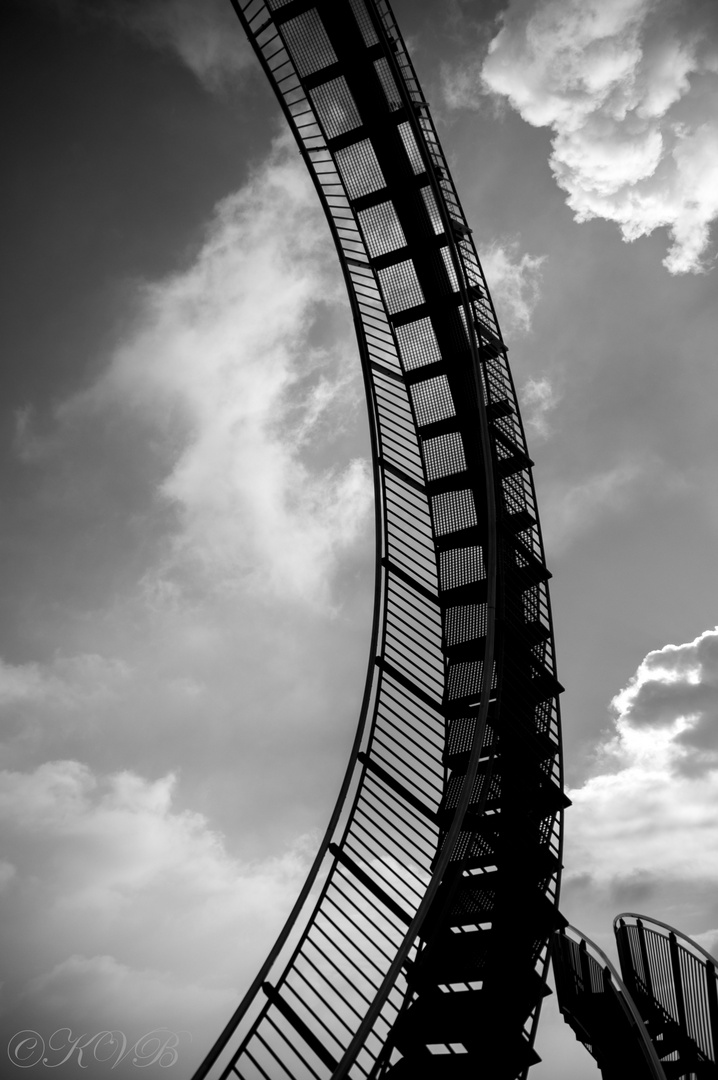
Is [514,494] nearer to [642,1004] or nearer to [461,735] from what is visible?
[461,735]

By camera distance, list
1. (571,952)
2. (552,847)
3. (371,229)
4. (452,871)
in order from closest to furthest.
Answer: (452,871), (552,847), (571,952), (371,229)

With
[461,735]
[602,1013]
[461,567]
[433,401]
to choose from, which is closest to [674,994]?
[602,1013]

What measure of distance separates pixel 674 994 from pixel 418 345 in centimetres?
969

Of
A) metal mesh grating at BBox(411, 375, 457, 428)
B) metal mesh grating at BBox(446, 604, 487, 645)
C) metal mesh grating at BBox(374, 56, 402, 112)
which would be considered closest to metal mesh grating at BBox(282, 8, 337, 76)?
metal mesh grating at BBox(374, 56, 402, 112)

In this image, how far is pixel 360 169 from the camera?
12.5 metres

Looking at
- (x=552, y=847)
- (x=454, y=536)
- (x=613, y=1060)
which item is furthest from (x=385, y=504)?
(x=613, y=1060)

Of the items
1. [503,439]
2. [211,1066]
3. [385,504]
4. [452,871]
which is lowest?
[211,1066]

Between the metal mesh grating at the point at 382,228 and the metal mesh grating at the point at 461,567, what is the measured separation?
514 cm

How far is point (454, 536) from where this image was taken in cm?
1192

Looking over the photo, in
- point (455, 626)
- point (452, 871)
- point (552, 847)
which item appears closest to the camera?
point (452, 871)

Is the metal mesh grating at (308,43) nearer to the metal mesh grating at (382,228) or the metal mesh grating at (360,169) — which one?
the metal mesh grating at (360,169)

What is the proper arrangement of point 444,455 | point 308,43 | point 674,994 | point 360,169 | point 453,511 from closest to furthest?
point 674,994 < point 453,511 < point 444,455 < point 308,43 < point 360,169

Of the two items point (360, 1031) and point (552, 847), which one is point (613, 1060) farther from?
point (360, 1031)

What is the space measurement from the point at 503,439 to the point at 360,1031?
780cm
